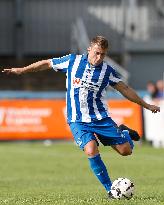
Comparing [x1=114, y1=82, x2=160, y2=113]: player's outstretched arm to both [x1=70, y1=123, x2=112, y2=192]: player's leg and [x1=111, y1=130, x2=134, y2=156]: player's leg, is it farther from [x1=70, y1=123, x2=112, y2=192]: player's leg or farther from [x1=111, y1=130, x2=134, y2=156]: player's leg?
[x1=70, y1=123, x2=112, y2=192]: player's leg

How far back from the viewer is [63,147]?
77.9 feet

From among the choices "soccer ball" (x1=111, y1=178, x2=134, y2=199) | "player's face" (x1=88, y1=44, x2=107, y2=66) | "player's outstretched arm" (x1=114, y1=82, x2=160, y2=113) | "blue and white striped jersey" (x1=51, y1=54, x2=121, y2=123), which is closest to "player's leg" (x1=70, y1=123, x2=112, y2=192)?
"blue and white striped jersey" (x1=51, y1=54, x2=121, y2=123)

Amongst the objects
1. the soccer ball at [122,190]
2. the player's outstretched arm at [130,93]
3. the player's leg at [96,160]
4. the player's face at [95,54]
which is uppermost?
the player's face at [95,54]

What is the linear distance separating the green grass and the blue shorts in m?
0.77

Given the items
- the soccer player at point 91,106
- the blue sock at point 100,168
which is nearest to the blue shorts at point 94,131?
the soccer player at point 91,106

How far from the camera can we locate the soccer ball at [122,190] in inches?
395

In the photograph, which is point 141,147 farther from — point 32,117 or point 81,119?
point 81,119

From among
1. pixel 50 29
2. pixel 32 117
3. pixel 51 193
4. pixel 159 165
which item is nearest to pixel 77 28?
pixel 50 29

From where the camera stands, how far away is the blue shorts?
10328 mm

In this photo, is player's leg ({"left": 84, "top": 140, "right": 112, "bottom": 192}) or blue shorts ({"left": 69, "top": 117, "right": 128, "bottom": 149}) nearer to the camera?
player's leg ({"left": 84, "top": 140, "right": 112, "bottom": 192})

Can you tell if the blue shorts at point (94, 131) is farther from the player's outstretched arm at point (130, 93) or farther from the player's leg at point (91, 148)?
the player's outstretched arm at point (130, 93)

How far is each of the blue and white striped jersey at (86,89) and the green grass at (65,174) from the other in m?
1.09

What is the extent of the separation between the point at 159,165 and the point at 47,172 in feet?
9.13

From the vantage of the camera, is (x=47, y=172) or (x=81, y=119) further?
(x=47, y=172)
